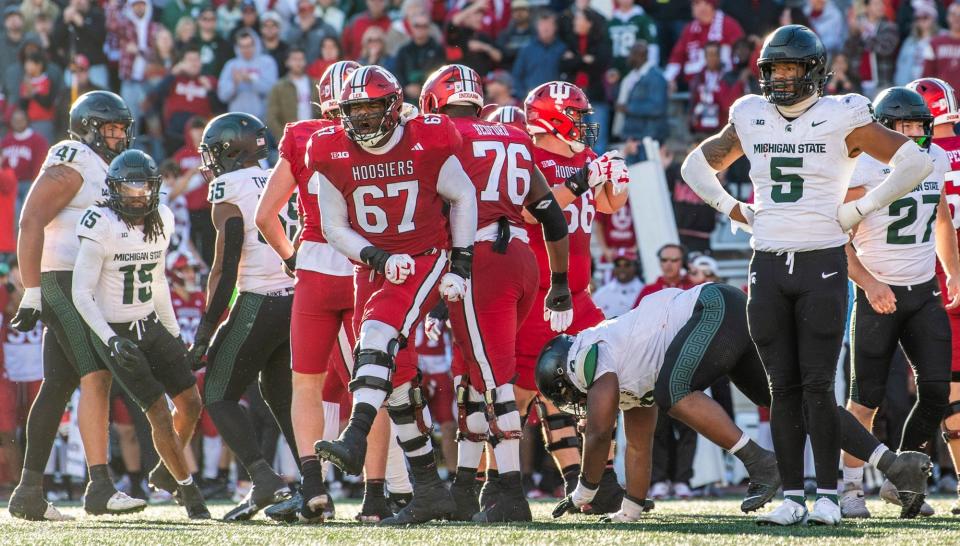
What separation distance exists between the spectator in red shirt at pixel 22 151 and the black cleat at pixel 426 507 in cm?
826

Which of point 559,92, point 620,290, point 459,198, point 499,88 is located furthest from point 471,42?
point 459,198


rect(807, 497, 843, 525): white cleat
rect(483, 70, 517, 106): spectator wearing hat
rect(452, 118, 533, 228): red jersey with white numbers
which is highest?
rect(483, 70, 517, 106): spectator wearing hat

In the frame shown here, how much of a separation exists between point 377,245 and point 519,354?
1.34 m

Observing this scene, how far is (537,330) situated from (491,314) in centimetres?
81

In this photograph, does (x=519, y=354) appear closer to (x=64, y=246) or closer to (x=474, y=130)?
(x=474, y=130)

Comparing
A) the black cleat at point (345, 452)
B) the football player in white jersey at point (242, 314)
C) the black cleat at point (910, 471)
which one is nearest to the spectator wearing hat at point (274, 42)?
the football player in white jersey at point (242, 314)

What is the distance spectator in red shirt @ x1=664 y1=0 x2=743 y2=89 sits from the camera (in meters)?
13.0

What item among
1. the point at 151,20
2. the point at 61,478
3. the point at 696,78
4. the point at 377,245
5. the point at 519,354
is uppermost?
the point at 151,20

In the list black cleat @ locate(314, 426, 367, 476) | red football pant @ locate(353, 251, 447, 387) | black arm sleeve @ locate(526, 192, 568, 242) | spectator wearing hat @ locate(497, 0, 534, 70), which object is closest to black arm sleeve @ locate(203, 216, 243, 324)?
red football pant @ locate(353, 251, 447, 387)

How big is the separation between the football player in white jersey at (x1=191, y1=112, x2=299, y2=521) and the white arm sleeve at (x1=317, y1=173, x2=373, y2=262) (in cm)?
100

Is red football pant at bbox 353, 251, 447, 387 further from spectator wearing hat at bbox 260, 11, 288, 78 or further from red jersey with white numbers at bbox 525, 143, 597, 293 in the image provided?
spectator wearing hat at bbox 260, 11, 288, 78

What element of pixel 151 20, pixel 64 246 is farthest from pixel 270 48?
pixel 64 246

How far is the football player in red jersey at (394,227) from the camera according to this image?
5852 millimetres

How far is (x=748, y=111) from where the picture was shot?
5684 millimetres
